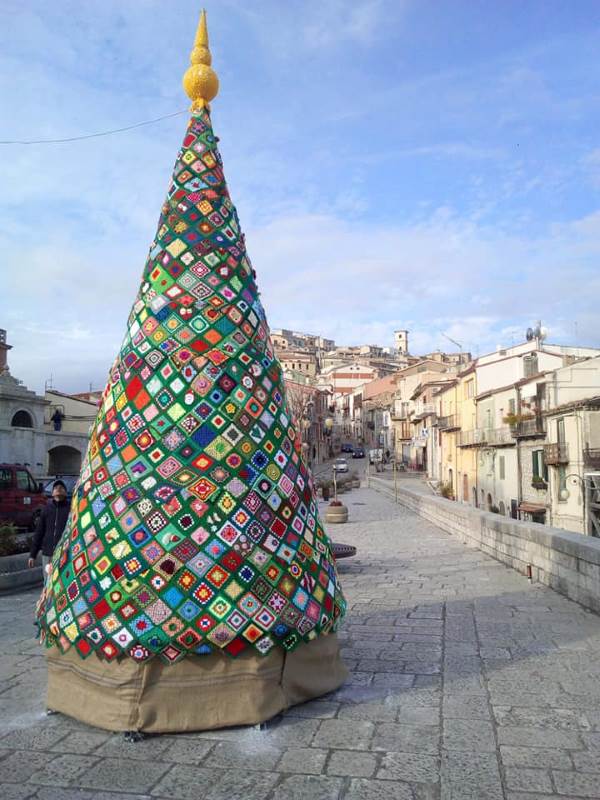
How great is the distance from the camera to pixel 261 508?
4438mm

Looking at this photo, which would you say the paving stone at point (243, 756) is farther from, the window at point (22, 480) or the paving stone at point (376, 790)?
the window at point (22, 480)

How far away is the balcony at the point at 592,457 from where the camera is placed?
2561cm

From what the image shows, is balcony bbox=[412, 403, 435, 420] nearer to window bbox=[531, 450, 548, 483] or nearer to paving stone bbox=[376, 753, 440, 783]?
window bbox=[531, 450, 548, 483]

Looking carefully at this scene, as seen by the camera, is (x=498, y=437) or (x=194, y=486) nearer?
(x=194, y=486)

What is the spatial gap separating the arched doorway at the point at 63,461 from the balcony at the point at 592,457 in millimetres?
28036

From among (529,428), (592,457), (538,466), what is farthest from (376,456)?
(592,457)

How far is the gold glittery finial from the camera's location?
17.9 feet

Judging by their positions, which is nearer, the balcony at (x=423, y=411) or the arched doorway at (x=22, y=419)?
the arched doorway at (x=22, y=419)

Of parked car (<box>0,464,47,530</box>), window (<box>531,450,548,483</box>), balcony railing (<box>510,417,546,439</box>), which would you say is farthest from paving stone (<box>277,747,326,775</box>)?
balcony railing (<box>510,417,546,439</box>)

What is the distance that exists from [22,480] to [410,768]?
1530 cm

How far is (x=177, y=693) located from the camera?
13.5 ft

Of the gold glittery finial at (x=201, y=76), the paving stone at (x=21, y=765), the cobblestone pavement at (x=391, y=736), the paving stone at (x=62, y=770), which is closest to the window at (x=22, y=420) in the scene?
the cobblestone pavement at (x=391, y=736)

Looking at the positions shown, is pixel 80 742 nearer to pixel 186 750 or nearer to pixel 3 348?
pixel 186 750

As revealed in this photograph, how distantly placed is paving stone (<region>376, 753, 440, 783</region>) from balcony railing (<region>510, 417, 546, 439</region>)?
2776 cm
